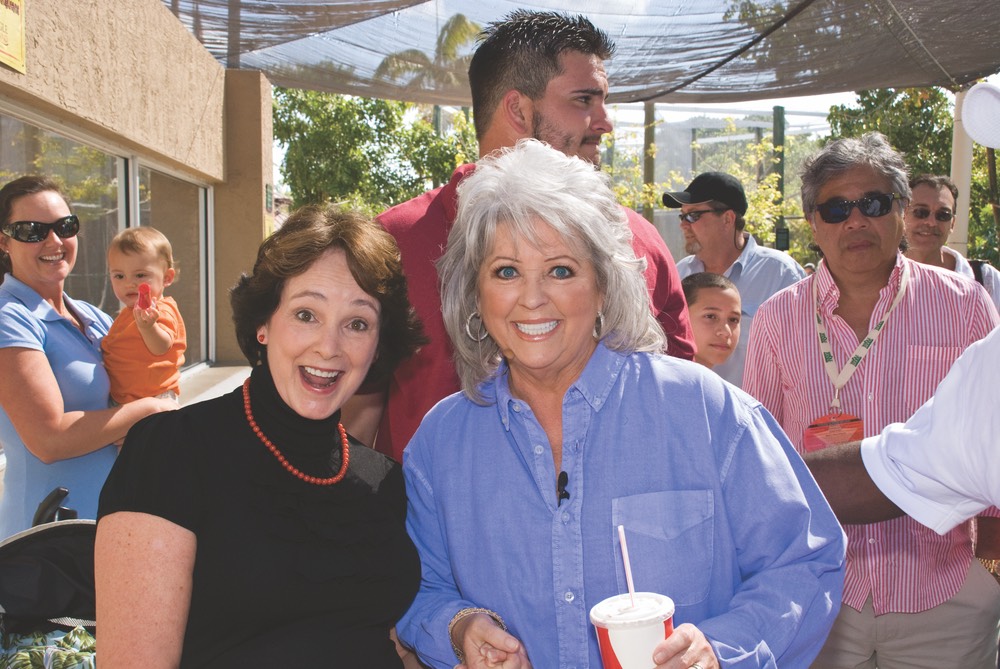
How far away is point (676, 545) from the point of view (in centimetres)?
186

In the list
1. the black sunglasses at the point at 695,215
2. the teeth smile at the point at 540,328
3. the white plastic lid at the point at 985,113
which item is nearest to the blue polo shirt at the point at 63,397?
the teeth smile at the point at 540,328

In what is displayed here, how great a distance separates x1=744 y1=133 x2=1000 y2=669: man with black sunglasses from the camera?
2.97 meters

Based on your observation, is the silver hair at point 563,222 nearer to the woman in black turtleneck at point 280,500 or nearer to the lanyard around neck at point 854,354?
the woman in black turtleneck at point 280,500

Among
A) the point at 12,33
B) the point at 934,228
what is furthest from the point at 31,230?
the point at 934,228

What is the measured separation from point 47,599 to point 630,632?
1.41 m

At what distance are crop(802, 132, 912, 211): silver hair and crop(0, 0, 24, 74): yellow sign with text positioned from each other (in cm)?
436

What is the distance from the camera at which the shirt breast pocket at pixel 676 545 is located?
73.1 inches

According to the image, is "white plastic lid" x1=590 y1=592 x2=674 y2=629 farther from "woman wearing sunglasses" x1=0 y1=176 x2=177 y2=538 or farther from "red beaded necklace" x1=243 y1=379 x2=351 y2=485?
"woman wearing sunglasses" x1=0 y1=176 x2=177 y2=538

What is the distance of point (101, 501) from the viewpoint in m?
1.86

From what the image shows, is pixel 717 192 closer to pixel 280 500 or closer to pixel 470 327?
pixel 470 327

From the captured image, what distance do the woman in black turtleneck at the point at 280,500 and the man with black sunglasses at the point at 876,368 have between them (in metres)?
1.64

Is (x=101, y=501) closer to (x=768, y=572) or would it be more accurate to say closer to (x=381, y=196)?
(x=768, y=572)

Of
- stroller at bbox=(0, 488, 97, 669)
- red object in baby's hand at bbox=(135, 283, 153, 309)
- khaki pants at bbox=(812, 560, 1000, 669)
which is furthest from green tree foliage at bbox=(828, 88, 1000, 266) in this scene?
stroller at bbox=(0, 488, 97, 669)

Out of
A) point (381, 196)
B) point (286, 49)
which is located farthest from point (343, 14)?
point (381, 196)
